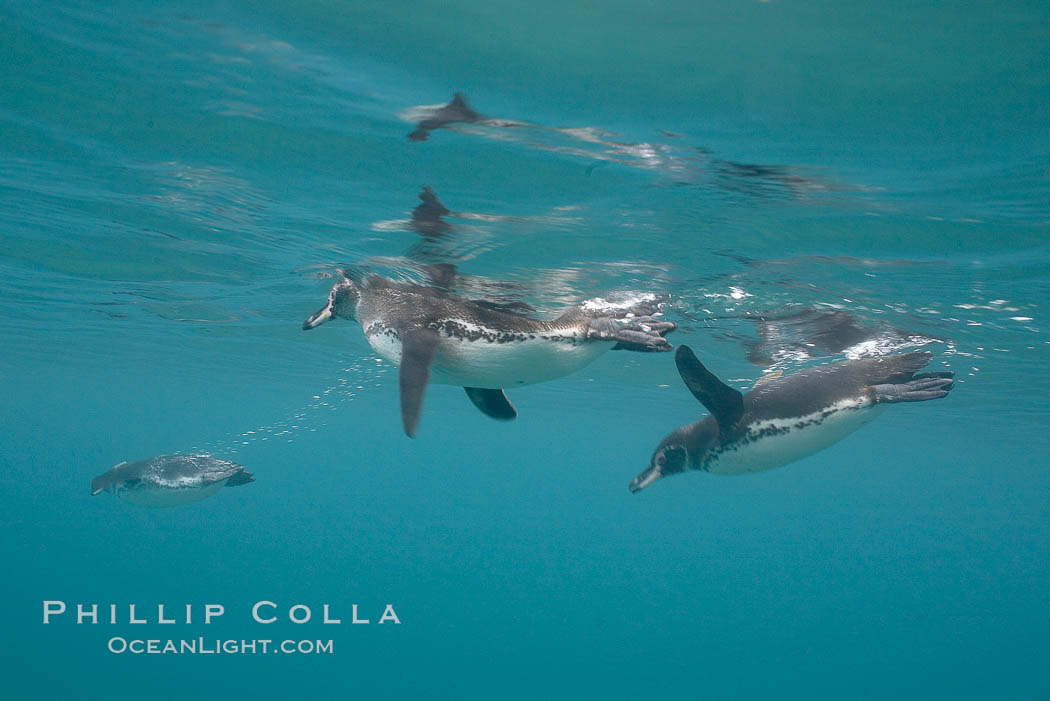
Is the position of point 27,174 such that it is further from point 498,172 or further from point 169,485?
point 498,172

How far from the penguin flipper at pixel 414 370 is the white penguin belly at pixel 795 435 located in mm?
2991

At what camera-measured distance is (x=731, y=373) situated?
18656 millimetres

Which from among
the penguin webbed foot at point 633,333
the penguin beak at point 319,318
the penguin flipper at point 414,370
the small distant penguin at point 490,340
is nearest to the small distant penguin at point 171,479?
the penguin beak at point 319,318

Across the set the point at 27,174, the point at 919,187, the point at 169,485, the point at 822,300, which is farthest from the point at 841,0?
the point at 169,485

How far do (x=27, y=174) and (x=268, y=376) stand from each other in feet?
79.6

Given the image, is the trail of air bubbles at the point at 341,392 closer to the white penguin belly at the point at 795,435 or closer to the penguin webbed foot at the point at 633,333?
the penguin webbed foot at the point at 633,333

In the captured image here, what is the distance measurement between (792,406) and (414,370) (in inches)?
136

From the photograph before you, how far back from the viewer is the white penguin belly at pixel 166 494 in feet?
34.2

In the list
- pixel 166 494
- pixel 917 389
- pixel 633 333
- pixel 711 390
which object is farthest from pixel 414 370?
pixel 166 494

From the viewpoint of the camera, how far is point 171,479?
34.3 feet

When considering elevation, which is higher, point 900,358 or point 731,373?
point 731,373

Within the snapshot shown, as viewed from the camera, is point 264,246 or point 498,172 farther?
point 264,246

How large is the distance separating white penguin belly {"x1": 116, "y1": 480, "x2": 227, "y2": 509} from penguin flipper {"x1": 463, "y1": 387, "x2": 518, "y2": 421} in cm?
564

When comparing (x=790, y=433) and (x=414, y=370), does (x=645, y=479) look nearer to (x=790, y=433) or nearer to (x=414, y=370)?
(x=790, y=433)
